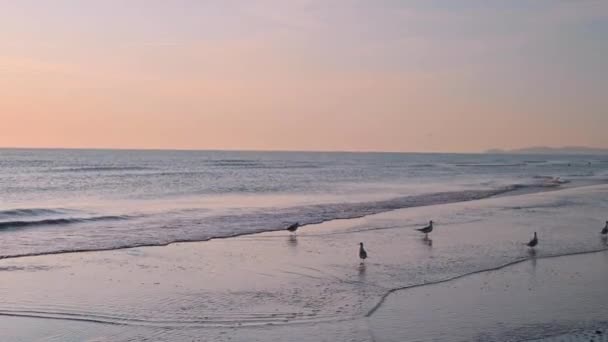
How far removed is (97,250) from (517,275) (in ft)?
34.5

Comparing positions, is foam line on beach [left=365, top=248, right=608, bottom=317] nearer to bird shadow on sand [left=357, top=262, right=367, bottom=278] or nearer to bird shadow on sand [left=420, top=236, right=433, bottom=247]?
bird shadow on sand [left=357, top=262, right=367, bottom=278]

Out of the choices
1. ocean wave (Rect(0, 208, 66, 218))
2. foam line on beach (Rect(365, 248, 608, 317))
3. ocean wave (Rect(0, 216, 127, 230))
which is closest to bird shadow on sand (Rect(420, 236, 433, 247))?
foam line on beach (Rect(365, 248, 608, 317))

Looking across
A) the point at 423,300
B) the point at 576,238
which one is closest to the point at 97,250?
the point at 423,300

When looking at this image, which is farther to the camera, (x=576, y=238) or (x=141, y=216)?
(x=141, y=216)

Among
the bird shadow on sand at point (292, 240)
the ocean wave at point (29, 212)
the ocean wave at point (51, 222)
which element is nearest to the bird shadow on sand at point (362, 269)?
the bird shadow on sand at point (292, 240)

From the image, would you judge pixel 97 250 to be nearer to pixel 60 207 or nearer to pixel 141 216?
pixel 141 216

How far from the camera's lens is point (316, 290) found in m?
11.7

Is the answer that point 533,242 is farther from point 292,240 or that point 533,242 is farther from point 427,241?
point 292,240

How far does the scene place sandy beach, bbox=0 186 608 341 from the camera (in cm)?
913

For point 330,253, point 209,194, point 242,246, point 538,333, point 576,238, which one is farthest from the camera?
point 209,194

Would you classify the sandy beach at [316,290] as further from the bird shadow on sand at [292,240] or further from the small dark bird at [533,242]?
the small dark bird at [533,242]

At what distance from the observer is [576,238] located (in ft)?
60.6

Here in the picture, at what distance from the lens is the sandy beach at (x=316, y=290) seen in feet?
30.0

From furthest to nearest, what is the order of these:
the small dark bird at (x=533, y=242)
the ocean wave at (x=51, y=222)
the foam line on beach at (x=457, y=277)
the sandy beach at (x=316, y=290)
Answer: the ocean wave at (x=51, y=222) < the small dark bird at (x=533, y=242) < the foam line on beach at (x=457, y=277) < the sandy beach at (x=316, y=290)
